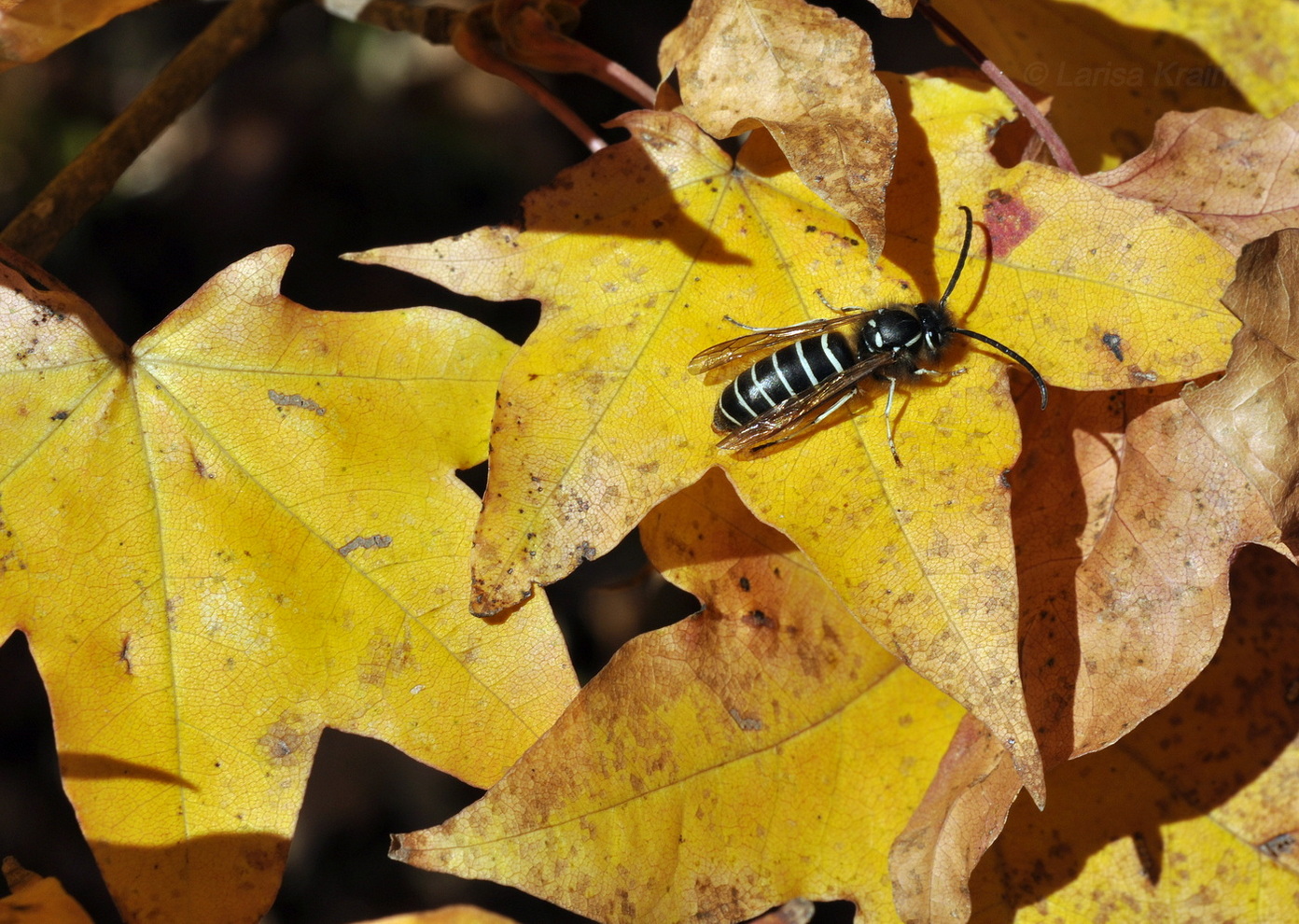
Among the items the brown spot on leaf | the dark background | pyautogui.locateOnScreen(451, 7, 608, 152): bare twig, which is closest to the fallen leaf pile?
the brown spot on leaf

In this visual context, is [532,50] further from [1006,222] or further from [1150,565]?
[1150,565]

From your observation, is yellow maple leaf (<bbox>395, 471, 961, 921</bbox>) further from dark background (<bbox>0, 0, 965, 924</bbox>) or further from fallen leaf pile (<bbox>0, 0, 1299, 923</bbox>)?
dark background (<bbox>0, 0, 965, 924</bbox>)

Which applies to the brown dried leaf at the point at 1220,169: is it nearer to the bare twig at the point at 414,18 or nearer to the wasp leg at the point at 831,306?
the wasp leg at the point at 831,306

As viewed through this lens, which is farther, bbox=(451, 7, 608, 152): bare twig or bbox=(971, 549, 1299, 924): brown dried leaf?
bbox=(451, 7, 608, 152): bare twig

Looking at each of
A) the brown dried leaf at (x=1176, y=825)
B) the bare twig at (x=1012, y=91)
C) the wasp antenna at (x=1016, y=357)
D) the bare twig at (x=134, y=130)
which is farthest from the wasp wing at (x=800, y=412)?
the bare twig at (x=134, y=130)

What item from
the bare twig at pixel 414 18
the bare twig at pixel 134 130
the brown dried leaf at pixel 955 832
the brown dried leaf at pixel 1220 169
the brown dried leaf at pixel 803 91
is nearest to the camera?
the brown dried leaf at pixel 803 91

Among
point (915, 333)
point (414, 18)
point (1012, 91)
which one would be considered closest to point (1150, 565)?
point (915, 333)

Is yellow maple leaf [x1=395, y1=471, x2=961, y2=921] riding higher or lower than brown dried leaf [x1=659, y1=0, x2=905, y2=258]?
lower
